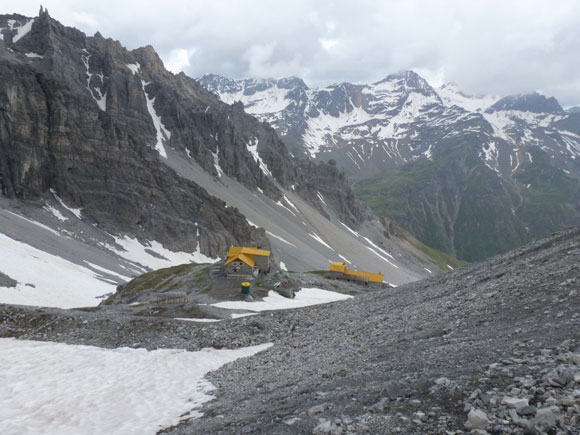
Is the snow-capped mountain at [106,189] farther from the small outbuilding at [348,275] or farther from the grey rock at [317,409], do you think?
the grey rock at [317,409]

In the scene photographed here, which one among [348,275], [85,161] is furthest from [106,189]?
[348,275]

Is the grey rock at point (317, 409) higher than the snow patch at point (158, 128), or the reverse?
the snow patch at point (158, 128)

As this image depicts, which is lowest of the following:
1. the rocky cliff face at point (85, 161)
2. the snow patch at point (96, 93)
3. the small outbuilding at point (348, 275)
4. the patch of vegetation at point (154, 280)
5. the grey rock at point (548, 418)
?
the small outbuilding at point (348, 275)

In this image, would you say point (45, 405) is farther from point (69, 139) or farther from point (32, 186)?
point (69, 139)

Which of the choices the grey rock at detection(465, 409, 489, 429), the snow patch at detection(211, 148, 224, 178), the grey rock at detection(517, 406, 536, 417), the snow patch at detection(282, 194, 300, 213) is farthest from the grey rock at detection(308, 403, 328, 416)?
the snow patch at detection(282, 194, 300, 213)

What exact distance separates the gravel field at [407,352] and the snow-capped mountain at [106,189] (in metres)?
38.0

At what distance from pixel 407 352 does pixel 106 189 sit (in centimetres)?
11730

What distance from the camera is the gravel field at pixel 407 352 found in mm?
9117

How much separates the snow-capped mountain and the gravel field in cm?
3803

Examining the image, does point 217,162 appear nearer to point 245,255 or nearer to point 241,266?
point 245,255

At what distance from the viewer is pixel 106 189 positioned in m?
117

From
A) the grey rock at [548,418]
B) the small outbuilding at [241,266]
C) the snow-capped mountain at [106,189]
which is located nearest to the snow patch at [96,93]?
the snow-capped mountain at [106,189]

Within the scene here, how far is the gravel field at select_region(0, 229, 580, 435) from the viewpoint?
359 inches

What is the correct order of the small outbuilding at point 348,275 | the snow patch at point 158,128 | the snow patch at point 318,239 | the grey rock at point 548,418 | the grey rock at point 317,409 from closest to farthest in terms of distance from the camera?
1. the grey rock at point 548,418
2. the grey rock at point 317,409
3. the small outbuilding at point 348,275
4. the snow patch at point 318,239
5. the snow patch at point 158,128
